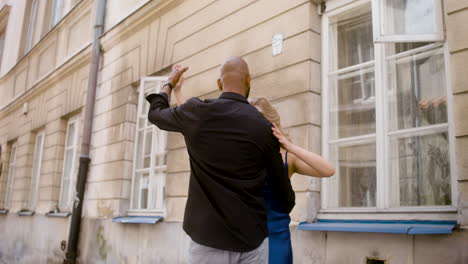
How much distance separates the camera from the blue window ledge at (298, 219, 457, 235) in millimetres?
2553

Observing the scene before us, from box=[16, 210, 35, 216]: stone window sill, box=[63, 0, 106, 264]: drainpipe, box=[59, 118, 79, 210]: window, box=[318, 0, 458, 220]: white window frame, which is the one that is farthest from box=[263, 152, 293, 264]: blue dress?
box=[16, 210, 35, 216]: stone window sill

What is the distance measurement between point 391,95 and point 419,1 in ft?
2.21

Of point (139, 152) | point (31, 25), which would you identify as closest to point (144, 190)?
point (139, 152)

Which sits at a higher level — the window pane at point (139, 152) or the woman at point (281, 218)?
the window pane at point (139, 152)

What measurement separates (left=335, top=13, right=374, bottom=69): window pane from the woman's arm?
1799mm

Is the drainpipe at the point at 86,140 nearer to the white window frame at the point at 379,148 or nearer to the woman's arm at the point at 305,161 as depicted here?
the white window frame at the point at 379,148


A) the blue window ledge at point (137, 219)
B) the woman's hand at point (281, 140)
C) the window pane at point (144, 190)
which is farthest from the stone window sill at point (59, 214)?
the woman's hand at point (281, 140)

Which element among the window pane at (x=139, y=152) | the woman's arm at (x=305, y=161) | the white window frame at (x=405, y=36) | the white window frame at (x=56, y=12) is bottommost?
the woman's arm at (x=305, y=161)

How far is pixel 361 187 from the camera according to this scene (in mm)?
3359

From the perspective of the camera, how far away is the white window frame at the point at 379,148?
2783mm

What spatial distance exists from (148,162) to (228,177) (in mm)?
4392

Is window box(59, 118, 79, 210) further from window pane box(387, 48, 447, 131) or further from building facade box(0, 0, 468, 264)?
window pane box(387, 48, 447, 131)

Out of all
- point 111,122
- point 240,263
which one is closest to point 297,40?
point 240,263

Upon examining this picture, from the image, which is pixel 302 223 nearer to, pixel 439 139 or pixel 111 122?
pixel 439 139
